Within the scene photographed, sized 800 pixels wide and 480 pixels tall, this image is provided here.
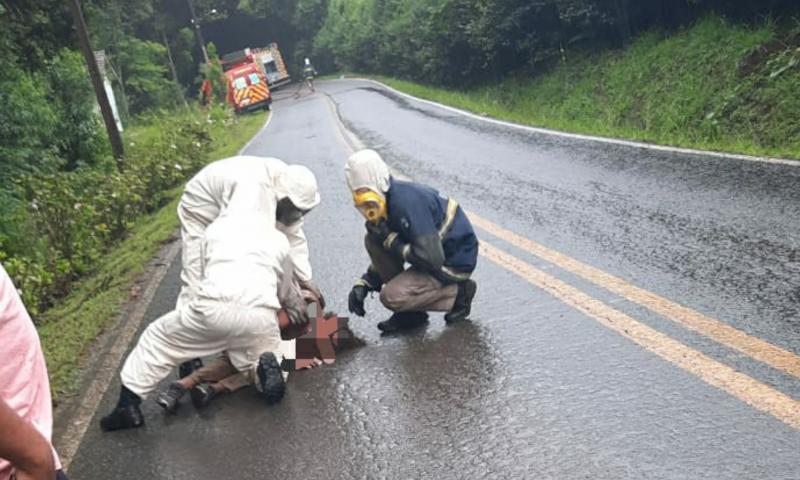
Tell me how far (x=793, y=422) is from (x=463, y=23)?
25.8 m

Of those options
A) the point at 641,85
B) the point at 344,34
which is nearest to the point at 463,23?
the point at 641,85

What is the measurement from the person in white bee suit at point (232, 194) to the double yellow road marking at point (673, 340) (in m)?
1.67

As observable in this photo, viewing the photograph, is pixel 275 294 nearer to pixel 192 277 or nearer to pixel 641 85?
pixel 192 277

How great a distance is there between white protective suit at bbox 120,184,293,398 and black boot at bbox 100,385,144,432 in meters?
0.08

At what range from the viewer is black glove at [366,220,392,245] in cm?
553

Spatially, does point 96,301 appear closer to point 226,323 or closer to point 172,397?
point 172,397

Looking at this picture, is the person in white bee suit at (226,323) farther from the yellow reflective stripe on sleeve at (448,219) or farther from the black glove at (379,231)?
the yellow reflective stripe on sleeve at (448,219)

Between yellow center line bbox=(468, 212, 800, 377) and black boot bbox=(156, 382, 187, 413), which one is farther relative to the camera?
black boot bbox=(156, 382, 187, 413)

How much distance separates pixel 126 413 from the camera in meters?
4.91

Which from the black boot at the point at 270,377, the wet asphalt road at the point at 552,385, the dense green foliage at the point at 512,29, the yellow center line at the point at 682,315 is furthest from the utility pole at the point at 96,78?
the black boot at the point at 270,377

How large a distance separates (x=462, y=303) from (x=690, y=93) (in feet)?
35.3

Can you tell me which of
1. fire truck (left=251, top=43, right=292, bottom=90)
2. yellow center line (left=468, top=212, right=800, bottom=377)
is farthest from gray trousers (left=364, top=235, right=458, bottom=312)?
fire truck (left=251, top=43, right=292, bottom=90)

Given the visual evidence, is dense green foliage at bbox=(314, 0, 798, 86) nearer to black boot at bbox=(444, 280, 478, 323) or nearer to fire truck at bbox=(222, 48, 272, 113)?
fire truck at bbox=(222, 48, 272, 113)

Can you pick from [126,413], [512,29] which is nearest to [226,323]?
[126,413]
